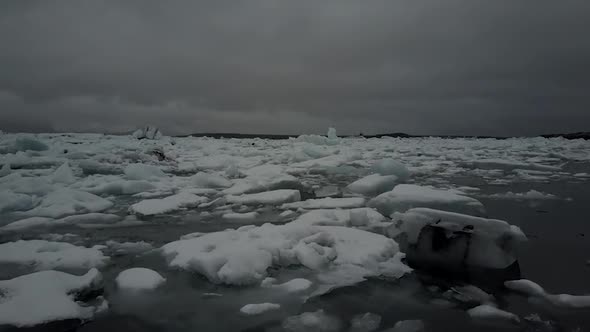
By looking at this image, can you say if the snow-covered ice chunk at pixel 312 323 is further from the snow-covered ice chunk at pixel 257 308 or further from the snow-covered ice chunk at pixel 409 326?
the snow-covered ice chunk at pixel 409 326

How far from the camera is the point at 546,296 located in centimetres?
248

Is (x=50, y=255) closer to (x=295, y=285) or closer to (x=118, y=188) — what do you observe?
(x=295, y=285)

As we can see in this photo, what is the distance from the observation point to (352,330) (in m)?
2.12

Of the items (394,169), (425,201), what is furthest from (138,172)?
(425,201)

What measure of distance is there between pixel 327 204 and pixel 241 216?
154 cm

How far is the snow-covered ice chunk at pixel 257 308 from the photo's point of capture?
2340 millimetres

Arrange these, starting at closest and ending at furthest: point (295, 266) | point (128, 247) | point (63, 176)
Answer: point (295, 266), point (128, 247), point (63, 176)

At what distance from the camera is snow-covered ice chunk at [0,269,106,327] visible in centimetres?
213

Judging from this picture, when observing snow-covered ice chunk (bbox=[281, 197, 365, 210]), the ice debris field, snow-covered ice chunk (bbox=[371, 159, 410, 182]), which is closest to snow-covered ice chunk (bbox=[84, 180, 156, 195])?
the ice debris field

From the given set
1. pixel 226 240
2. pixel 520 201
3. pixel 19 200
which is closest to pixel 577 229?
pixel 520 201

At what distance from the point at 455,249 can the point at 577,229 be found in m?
2.48

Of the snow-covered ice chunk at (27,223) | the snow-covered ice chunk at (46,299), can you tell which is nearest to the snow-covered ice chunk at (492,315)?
the snow-covered ice chunk at (46,299)

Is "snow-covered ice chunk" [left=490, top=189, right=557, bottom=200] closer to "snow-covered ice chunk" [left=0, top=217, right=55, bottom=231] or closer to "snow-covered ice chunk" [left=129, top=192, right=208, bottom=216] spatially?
"snow-covered ice chunk" [left=129, top=192, right=208, bottom=216]

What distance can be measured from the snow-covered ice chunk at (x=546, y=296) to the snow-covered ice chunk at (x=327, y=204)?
10.3ft
